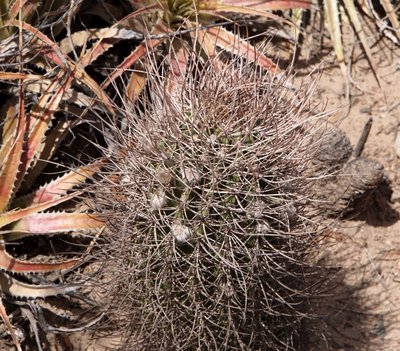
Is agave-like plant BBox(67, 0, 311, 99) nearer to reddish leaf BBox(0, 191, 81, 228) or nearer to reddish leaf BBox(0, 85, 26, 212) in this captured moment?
reddish leaf BBox(0, 85, 26, 212)

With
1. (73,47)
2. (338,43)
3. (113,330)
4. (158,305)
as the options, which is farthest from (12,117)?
(338,43)

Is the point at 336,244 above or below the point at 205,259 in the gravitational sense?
below

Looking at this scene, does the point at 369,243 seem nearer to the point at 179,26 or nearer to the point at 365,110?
the point at 365,110

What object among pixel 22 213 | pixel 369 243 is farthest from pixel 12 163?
pixel 369 243

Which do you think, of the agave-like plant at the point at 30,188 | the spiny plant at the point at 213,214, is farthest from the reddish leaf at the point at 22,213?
the spiny plant at the point at 213,214

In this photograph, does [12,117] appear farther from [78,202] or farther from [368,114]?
[368,114]

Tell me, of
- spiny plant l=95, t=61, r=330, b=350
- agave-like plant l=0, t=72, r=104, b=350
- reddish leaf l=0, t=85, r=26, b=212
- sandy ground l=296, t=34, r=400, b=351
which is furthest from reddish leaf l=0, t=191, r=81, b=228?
sandy ground l=296, t=34, r=400, b=351

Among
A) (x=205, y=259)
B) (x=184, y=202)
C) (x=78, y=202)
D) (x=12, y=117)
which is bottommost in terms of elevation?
(x=78, y=202)
